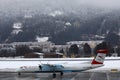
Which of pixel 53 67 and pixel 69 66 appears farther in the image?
pixel 53 67

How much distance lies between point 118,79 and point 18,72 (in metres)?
17.5

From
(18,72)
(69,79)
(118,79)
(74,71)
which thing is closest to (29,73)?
(18,72)

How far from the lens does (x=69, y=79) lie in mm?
43062

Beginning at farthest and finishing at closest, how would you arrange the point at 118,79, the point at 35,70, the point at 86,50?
the point at 86,50
the point at 35,70
the point at 118,79

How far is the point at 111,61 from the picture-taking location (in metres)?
71.6

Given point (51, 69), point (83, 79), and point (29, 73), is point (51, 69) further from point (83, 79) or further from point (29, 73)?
point (83, 79)

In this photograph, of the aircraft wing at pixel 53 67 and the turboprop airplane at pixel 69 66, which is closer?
the turboprop airplane at pixel 69 66

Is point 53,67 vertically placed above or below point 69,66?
below

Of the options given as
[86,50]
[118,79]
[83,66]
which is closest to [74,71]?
[83,66]

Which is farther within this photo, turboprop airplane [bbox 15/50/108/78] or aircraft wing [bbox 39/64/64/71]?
aircraft wing [bbox 39/64/64/71]

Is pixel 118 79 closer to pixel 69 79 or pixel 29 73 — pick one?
pixel 69 79

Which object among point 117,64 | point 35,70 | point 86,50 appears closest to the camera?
point 35,70

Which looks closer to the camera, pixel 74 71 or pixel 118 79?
pixel 118 79

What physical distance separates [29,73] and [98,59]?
12025mm
